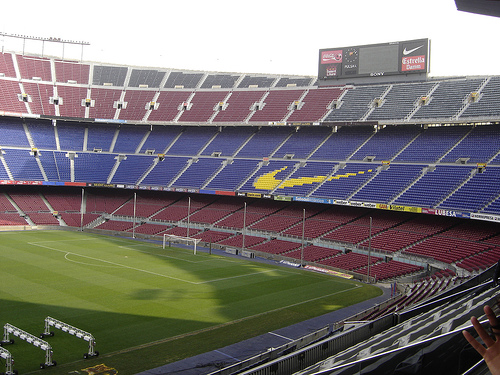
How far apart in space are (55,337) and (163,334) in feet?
17.9

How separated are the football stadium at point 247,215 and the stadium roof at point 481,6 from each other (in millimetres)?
109

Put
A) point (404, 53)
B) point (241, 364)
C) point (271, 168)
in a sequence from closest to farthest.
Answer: point (241, 364)
point (404, 53)
point (271, 168)

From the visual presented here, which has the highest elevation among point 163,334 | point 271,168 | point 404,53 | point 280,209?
point 404,53

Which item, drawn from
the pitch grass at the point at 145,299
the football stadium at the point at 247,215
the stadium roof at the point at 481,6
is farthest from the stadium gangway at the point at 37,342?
the stadium roof at the point at 481,6

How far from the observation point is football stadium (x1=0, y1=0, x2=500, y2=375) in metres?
21.2

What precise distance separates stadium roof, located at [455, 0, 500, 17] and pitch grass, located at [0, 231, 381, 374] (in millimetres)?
18632

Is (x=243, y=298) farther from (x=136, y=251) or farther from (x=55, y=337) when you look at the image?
(x=136, y=251)

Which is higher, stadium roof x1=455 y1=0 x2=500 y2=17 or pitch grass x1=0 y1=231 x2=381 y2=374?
stadium roof x1=455 y1=0 x2=500 y2=17

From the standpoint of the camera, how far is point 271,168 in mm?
60938

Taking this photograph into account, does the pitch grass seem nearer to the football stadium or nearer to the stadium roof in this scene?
the football stadium

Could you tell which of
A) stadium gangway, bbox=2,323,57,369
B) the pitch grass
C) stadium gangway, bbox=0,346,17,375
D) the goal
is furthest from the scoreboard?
stadium gangway, bbox=0,346,17,375

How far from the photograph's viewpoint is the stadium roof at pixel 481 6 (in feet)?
40.5

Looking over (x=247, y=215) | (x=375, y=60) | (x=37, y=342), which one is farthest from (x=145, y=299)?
(x=375, y=60)

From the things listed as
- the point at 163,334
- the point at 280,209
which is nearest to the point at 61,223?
the point at 280,209
